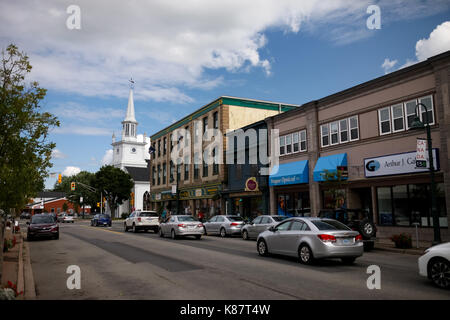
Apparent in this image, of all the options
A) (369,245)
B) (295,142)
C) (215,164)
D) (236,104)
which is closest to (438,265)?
(369,245)

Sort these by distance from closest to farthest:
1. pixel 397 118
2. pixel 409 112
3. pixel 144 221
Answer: pixel 409 112, pixel 397 118, pixel 144 221

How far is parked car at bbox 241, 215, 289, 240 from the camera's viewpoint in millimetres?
20578

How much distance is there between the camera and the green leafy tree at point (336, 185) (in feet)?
68.7

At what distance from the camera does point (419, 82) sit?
1964 cm

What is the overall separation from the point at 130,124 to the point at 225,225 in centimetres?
8009

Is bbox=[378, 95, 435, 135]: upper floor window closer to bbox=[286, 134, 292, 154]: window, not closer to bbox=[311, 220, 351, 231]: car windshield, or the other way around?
bbox=[286, 134, 292, 154]: window

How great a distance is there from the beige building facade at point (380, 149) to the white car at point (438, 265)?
36.2 feet

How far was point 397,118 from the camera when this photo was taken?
20.7 meters

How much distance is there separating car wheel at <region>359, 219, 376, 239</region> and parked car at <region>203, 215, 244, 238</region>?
9867 mm

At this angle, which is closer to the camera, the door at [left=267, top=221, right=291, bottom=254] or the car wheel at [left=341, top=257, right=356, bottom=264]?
the car wheel at [left=341, top=257, right=356, bottom=264]

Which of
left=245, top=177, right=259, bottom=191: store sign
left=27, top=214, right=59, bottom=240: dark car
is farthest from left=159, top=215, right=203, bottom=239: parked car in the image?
left=245, top=177, right=259, bottom=191: store sign

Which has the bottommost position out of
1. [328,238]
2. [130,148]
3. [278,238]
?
[278,238]

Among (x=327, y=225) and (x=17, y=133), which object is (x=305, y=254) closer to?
(x=327, y=225)

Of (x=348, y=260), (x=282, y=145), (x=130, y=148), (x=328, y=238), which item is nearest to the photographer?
(x=328, y=238)
